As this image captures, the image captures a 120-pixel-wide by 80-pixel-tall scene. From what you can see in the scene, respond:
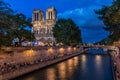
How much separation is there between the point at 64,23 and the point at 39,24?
85483 millimetres

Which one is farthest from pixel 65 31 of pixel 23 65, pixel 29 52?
pixel 23 65

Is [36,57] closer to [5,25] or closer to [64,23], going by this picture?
[5,25]

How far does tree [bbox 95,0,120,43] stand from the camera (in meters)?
28.3

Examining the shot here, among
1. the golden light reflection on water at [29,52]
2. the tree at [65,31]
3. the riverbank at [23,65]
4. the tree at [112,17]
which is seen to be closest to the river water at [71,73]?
the riverbank at [23,65]

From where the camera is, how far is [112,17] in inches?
1193

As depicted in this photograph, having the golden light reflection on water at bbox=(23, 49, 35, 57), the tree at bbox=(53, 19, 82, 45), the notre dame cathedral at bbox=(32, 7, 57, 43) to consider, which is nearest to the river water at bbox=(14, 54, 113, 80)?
the golden light reflection on water at bbox=(23, 49, 35, 57)

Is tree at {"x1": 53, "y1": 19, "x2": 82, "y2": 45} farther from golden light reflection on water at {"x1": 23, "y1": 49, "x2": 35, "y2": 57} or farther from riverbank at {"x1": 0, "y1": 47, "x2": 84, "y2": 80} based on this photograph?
golden light reflection on water at {"x1": 23, "y1": 49, "x2": 35, "y2": 57}

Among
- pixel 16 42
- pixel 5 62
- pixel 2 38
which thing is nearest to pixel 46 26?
pixel 16 42

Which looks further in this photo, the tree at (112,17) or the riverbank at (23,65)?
the riverbank at (23,65)

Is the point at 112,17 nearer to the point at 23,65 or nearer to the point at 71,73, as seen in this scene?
the point at 71,73

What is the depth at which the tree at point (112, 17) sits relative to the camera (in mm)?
28333

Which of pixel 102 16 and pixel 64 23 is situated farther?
pixel 64 23

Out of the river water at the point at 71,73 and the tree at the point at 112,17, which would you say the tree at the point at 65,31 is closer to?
the river water at the point at 71,73

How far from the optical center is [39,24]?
19112 centimetres
